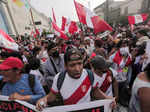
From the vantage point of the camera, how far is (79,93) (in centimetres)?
132

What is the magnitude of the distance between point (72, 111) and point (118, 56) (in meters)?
1.94

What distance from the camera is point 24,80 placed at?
1470 mm

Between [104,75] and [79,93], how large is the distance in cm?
59

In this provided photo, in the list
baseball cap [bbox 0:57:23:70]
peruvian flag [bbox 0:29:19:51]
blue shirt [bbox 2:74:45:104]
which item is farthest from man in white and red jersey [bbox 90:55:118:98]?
peruvian flag [bbox 0:29:19:51]

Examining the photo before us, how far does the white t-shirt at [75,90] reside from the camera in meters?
1.31

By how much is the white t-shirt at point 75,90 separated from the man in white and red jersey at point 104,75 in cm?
37

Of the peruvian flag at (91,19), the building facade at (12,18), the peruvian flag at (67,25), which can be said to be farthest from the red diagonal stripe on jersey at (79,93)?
the building facade at (12,18)

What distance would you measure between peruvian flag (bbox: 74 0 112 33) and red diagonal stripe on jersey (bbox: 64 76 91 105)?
2.40 m

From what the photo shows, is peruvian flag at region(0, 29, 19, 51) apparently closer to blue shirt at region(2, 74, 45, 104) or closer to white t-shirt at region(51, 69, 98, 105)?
blue shirt at region(2, 74, 45, 104)

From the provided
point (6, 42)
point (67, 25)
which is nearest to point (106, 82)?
point (6, 42)

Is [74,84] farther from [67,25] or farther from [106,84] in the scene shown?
[67,25]

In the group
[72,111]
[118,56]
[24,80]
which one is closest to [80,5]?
[118,56]

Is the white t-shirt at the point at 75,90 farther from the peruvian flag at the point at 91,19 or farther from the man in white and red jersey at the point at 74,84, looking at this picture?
the peruvian flag at the point at 91,19

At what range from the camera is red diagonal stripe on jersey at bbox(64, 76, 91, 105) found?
132 cm
